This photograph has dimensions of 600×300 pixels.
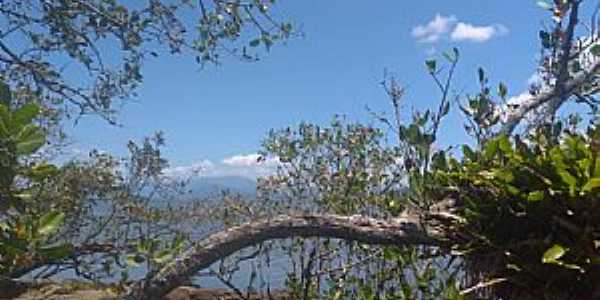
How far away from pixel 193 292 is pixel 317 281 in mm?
1271

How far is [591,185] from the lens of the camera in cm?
225

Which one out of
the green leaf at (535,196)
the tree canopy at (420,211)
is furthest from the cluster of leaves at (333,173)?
the green leaf at (535,196)

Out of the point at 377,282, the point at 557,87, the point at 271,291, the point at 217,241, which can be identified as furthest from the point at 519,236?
the point at 271,291

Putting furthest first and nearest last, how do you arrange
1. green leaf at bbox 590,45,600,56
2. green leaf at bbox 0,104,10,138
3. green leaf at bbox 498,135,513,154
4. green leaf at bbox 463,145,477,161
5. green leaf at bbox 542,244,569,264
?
green leaf at bbox 590,45,600,56 < green leaf at bbox 463,145,477,161 < green leaf at bbox 498,135,513,154 < green leaf at bbox 542,244,569,264 < green leaf at bbox 0,104,10,138

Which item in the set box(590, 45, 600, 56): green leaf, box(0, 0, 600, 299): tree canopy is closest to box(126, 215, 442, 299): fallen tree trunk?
box(0, 0, 600, 299): tree canopy

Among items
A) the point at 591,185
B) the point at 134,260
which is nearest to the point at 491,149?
the point at 591,185

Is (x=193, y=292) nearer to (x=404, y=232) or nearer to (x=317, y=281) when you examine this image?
(x=317, y=281)

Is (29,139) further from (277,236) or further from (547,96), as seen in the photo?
(547,96)

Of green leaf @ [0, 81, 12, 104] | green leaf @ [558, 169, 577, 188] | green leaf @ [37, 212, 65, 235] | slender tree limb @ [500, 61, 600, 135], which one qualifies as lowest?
green leaf @ [37, 212, 65, 235]

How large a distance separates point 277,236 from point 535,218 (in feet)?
2.77

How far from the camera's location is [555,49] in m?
3.79

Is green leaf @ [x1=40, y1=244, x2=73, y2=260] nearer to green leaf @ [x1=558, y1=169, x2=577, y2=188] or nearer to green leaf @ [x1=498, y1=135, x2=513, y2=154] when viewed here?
green leaf @ [x1=558, y1=169, x2=577, y2=188]

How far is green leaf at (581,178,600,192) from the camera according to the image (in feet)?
7.35

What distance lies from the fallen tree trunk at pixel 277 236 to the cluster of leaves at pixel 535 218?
170 mm
